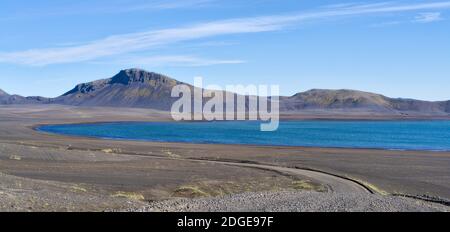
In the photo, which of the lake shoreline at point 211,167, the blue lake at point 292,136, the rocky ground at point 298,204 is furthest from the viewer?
the blue lake at point 292,136

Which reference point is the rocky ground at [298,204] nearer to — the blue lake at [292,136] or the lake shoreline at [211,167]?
the lake shoreline at [211,167]

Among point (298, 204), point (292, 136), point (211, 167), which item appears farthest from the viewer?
point (292, 136)

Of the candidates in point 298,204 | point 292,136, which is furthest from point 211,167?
point 292,136

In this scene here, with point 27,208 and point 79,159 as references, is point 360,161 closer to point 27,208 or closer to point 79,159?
point 79,159

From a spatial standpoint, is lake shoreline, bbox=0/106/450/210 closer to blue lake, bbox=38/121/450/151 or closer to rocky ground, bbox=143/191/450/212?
rocky ground, bbox=143/191/450/212

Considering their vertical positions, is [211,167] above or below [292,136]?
above

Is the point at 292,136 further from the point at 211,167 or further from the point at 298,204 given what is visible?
the point at 298,204

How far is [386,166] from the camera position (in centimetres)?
4875

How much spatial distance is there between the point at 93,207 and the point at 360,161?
119ft

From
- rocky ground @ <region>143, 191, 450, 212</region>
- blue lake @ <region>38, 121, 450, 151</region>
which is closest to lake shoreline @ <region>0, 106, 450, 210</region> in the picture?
rocky ground @ <region>143, 191, 450, 212</region>

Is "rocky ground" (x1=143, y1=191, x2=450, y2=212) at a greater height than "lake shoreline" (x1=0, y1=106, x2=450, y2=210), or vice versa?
"rocky ground" (x1=143, y1=191, x2=450, y2=212)

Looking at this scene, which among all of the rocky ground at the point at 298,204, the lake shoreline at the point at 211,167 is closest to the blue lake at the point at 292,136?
the lake shoreline at the point at 211,167
